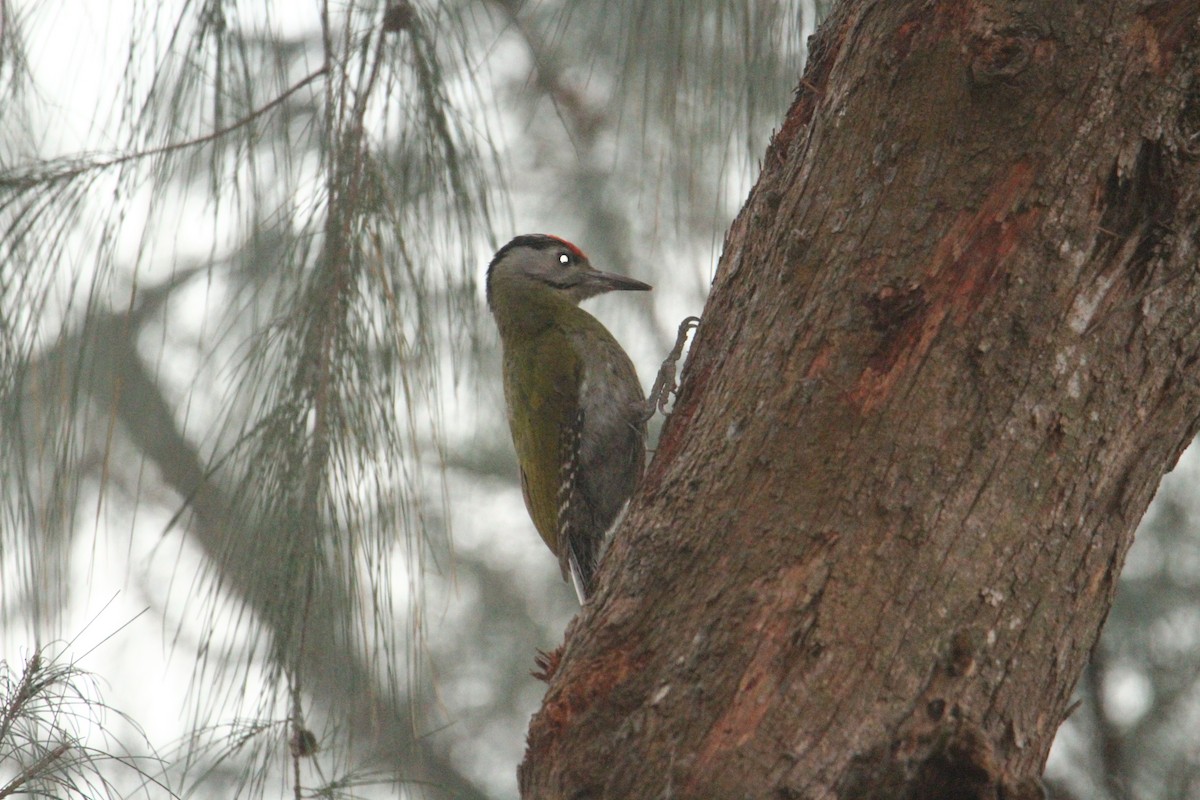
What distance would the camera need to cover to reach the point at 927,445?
1481mm

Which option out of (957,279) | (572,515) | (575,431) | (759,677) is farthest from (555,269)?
(759,677)

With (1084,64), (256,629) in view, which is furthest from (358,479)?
(1084,64)

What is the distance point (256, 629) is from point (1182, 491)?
113 inches

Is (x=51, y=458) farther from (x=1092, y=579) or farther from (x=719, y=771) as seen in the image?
(x=1092, y=579)

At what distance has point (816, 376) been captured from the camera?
5.15 feet

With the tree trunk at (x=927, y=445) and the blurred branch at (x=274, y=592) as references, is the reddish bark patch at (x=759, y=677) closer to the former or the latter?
the tree trunk at (x=927, y=445)

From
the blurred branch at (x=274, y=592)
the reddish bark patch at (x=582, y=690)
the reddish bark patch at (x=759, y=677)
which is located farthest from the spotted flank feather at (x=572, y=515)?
the reddish bark patch at (x=759, y=677)

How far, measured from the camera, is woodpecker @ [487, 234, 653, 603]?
3.59 m

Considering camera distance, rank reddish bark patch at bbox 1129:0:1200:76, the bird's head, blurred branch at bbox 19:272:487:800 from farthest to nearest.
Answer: the bird's head, blurred branch at bbox 19:272:487:800, reddish bark patch at bbox 1129:0:1200:76

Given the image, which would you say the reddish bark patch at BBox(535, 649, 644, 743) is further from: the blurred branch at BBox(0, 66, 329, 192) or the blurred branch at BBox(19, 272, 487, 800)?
the blurred branch at BBox(0, 66, 329, 192)

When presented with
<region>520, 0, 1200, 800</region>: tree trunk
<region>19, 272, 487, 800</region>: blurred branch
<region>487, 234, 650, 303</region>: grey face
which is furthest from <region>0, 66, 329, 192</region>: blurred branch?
<region>487, 234, 650, 303</region>: grey face

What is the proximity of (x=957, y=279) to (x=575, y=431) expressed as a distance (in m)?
2.13

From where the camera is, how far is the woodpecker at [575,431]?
3588mm

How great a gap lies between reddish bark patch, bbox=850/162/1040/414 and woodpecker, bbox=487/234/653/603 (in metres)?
2.01
